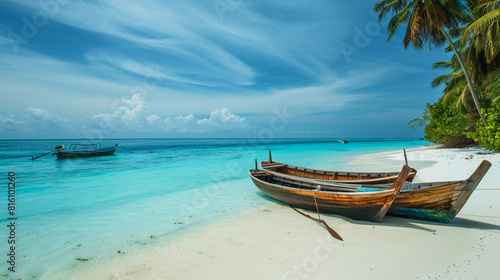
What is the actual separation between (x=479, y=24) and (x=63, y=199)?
892 inches

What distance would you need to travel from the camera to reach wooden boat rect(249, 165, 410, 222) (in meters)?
5.67

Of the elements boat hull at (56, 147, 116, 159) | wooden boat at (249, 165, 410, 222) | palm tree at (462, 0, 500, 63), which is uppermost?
palm tree at (462, 0, 500, 63)

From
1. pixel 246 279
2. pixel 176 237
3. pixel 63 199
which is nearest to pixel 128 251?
pixel 176 237

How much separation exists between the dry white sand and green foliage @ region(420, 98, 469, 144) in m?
21.5

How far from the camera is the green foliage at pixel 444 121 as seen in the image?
906 inches

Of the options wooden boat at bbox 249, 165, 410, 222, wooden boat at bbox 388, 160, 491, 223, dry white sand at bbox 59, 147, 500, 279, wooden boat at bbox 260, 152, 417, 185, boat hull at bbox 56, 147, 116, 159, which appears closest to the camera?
dry white sand at bbox 59, 147, 500, 279

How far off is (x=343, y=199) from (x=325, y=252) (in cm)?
189

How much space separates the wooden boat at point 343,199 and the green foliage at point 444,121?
74.7ft

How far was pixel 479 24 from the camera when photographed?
1174cm

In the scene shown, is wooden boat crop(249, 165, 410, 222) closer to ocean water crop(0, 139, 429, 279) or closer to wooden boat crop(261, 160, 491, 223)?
wooden boat crop(261, 160, 491, 223)

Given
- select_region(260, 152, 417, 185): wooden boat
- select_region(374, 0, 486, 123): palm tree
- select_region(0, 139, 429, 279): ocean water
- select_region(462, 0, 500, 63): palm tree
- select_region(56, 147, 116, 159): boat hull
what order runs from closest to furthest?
select_region(0, 139, 429, 279): ocean water
select_region(260, 152, 417, 185): wooden boat
select_region(462, 0, 500, 63): palm tree
select_region(374, 0, 486, 123): palm tree
select_region(56, 147, 116, 159): boat hull

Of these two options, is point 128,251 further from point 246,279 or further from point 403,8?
point 403,8

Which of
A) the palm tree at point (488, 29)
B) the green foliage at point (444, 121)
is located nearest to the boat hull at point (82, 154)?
the palm tree at point (488, 29)

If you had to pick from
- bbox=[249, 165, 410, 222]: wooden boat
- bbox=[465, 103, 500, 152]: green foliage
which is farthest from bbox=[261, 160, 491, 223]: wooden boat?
bbox=[465, 103, 500, 152]: green foliage
